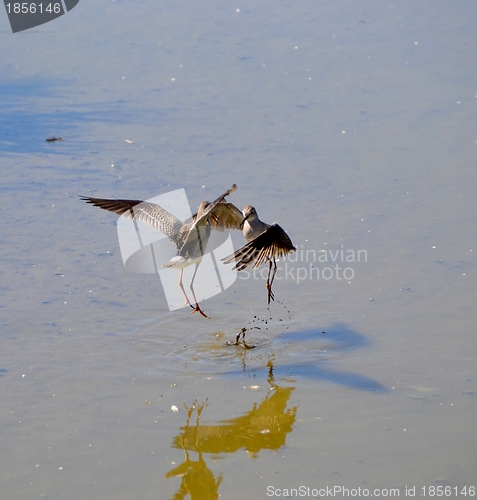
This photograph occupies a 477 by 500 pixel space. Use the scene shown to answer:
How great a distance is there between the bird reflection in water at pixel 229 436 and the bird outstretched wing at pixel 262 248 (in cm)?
97

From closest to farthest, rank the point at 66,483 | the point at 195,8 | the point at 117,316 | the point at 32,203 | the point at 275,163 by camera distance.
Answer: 1. the point at 66,483
2. the point at 117,316
3. the point at 32,203
4. the point at 275,163
5. the point at 195,8

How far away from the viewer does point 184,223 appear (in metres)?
6.30

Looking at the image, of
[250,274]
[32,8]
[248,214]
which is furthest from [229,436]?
[32,8]

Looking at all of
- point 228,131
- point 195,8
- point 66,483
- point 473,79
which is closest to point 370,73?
point 473,79

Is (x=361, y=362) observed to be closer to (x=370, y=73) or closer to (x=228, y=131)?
(x=228, y=131)

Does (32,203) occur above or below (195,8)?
below

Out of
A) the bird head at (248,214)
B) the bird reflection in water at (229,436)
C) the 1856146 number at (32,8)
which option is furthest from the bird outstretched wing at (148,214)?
the 1856146 number at (32,8)

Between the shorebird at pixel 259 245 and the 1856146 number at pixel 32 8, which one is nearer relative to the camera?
the shorebird at pixel 259 245

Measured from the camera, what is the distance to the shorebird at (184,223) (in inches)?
243

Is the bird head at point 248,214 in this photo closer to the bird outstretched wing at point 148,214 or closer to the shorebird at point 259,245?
the shorebird at point 259,245

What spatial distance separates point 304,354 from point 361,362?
0.43 m

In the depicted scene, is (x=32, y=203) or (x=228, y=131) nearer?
(x=32, y=203)

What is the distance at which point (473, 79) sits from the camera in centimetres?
1016

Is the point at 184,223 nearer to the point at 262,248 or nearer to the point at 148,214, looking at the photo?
the point at 148,214
